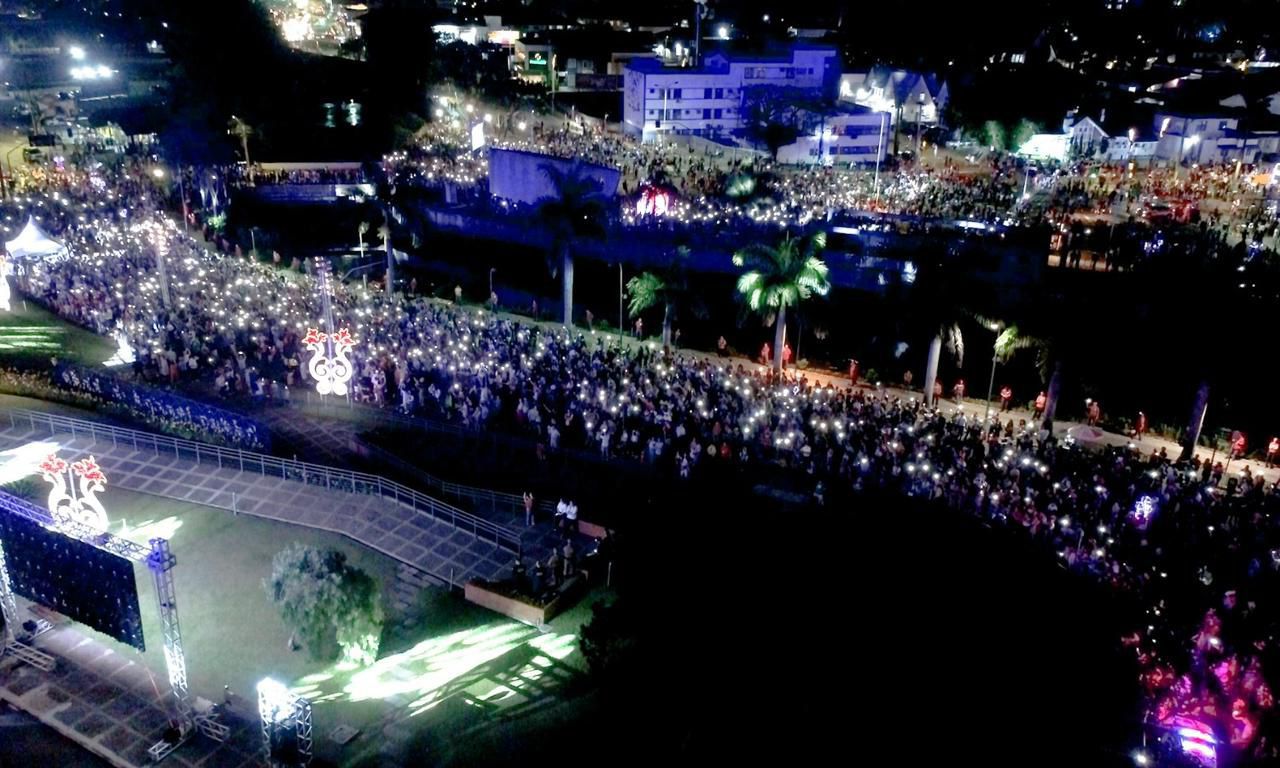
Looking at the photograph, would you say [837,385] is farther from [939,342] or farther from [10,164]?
[10,164]

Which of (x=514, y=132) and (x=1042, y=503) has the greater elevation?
(x=514, y=132)

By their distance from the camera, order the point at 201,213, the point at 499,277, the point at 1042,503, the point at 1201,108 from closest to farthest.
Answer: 1. the point at 1042,503
2. the point at 499,277
3. the point at 201,213
4. the point at 1201,108

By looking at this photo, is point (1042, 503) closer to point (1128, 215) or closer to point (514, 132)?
point (1128, 215)

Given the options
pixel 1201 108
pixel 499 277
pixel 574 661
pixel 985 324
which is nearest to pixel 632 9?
pixel 1201 108

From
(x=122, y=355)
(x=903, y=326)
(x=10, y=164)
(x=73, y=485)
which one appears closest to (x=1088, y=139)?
(x=903, y=326)

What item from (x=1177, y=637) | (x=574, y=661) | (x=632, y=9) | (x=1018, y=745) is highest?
(x=632, y=9)
